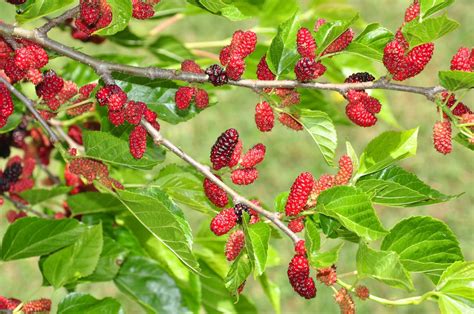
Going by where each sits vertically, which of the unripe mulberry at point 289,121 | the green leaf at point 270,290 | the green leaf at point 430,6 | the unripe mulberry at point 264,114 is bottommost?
the green leaf at point 270,290

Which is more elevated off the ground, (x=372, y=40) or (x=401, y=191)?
(x=372, y=40)

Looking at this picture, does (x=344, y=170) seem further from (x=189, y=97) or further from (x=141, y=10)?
(x=141, y=10)

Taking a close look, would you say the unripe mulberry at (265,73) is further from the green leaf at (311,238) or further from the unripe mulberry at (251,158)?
the green leaf at (311,238)

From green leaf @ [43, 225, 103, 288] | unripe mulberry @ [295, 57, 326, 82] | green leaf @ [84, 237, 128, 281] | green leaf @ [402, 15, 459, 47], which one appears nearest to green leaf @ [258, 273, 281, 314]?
green leaf @ [84, 237, 128, 281]

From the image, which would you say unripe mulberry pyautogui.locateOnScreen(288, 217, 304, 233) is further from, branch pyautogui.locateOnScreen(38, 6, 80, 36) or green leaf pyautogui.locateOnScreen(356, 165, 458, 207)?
branch pyautogui.locateOnScreen(38, 6, 80, 36)

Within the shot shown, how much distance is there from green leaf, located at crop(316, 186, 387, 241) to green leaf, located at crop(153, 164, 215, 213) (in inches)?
8.5

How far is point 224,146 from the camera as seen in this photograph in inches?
39.7

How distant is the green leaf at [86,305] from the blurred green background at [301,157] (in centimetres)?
204

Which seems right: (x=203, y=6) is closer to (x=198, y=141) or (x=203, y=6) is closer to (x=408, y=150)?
(x=408, y=150)

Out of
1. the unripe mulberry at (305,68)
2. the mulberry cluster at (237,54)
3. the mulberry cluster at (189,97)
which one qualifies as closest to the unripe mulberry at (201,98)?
the mulberry cluster at (189,97)

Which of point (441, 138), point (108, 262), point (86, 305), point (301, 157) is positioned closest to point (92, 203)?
point (108, 262)

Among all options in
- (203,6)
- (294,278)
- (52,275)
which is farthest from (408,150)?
(52,275)

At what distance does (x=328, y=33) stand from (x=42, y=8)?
414 mm

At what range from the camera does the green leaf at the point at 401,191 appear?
985 mm
